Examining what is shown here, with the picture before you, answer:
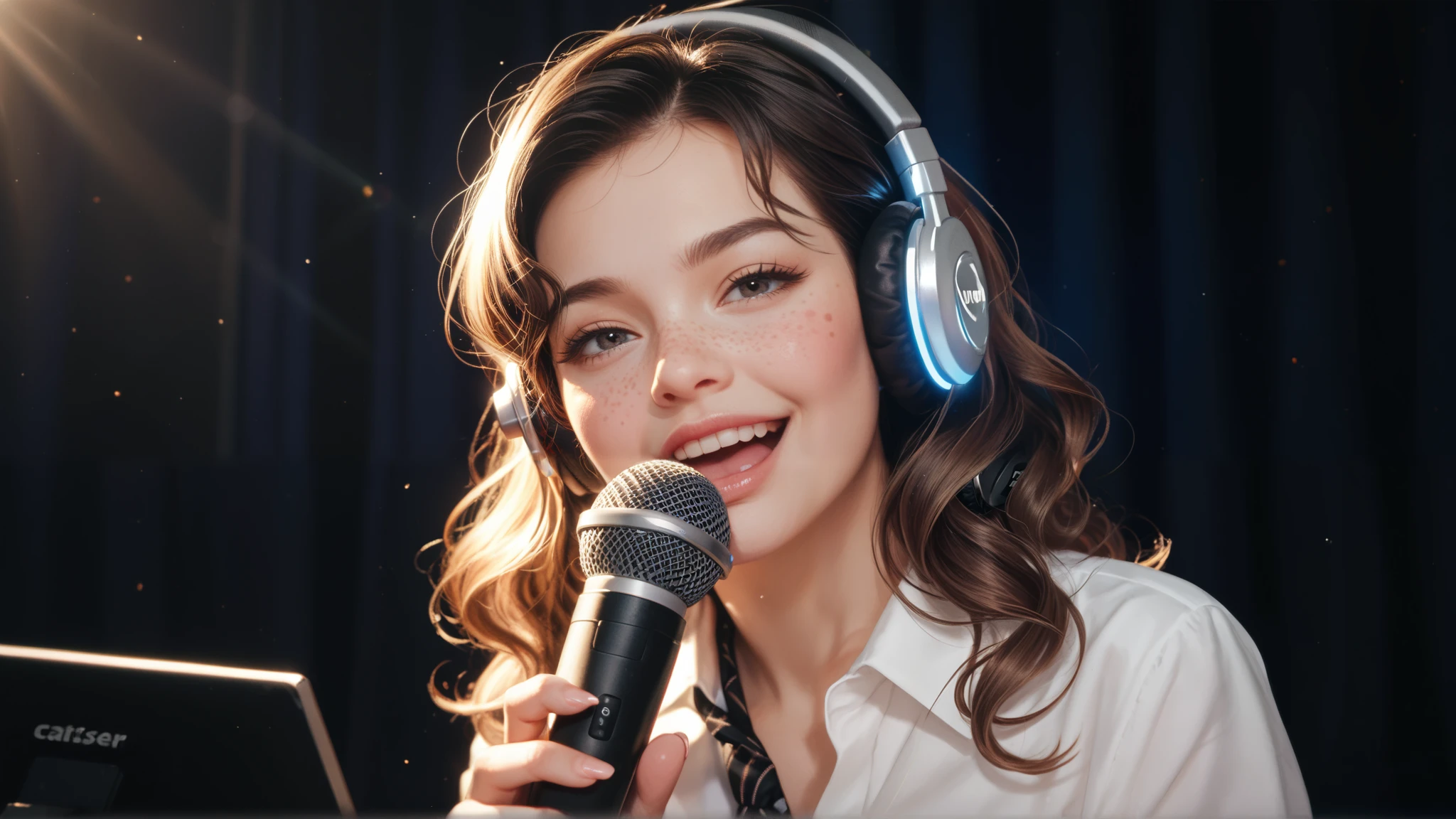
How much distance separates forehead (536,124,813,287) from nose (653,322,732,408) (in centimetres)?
7

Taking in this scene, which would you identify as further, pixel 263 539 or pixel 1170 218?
pixel 263 539

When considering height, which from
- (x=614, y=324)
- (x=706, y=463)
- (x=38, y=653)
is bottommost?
(x=38, y=653)

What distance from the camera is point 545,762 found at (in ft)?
1.81

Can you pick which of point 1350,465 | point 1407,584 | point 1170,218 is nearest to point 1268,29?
point 1170,218

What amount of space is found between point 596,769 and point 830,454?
0.43 m

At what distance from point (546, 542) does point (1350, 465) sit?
3.25 ft

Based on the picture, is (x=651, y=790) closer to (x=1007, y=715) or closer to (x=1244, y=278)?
(x=1007, y=715)

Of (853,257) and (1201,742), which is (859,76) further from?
(1201,742)

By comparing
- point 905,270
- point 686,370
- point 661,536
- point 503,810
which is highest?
point 905,270

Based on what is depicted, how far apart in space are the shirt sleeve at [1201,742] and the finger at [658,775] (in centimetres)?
43

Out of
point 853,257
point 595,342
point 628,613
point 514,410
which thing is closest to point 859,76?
point 853,257

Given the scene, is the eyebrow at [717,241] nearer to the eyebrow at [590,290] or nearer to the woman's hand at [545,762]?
the eyebrow at [590,290]

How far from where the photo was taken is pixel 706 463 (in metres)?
0.89

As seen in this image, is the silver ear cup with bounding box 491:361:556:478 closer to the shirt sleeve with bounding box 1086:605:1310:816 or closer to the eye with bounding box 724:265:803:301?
the eye with bounding box 724:265:803:301
